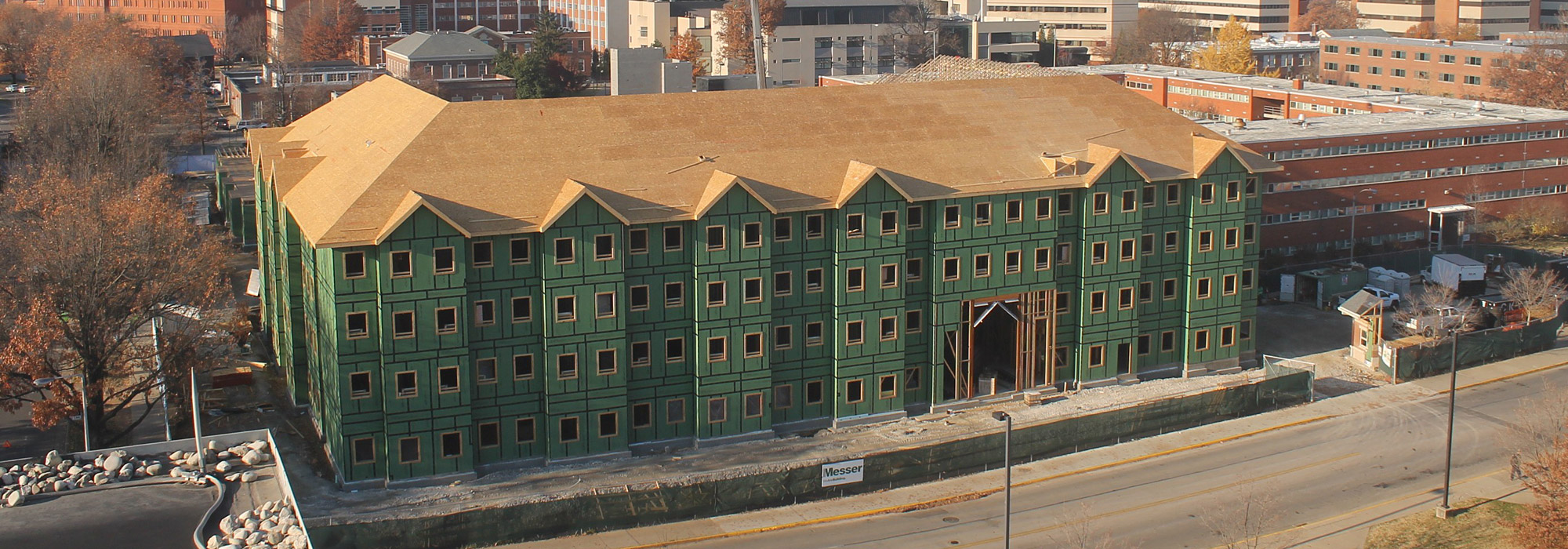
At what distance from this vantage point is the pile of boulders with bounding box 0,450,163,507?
52.2 metres

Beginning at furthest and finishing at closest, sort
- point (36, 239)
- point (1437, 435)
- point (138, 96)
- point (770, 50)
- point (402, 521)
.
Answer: point (770, 50) → point (138, 96) → point (36, 239) → point (1437, 435) → point (402, 521)

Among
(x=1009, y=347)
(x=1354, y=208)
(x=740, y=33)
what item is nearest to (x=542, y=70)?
(x=740, y=33)

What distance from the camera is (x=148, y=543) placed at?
48.1 meters

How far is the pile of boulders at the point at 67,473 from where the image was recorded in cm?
5216

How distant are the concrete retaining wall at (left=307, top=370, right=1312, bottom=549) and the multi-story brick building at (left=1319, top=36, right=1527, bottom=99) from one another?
3607 inches

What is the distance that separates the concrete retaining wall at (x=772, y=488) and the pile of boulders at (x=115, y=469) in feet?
17.9

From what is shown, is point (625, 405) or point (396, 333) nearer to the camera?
point (396, 333)

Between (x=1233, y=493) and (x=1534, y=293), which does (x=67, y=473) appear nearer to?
(x=1233, y=493)

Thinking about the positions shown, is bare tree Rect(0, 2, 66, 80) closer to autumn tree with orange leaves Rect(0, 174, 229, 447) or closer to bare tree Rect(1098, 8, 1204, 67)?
autumn tree with orange leaves Rect(0, 174, 229, 447)

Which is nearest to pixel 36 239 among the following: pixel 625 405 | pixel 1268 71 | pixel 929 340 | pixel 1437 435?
pixel 625 405

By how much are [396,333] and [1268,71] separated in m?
126

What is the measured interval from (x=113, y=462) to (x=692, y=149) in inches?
921

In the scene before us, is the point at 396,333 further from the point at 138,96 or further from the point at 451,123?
→ the point at 138,96

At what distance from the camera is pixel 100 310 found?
59.6 m
